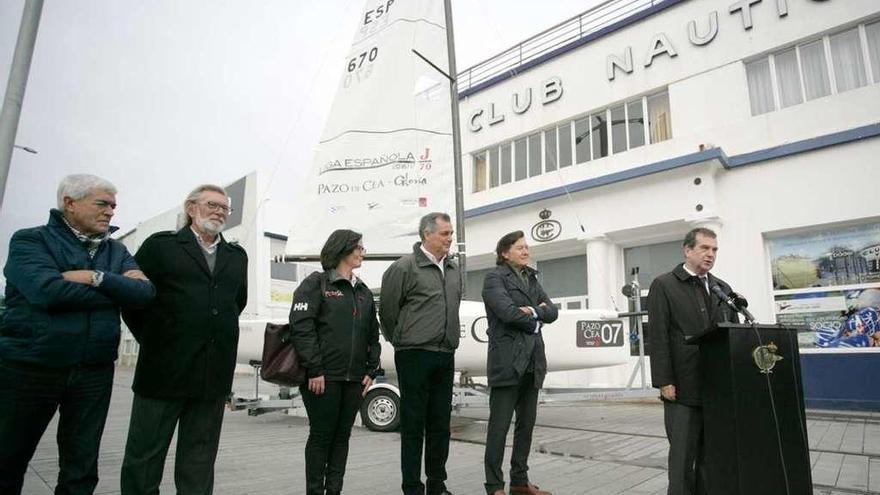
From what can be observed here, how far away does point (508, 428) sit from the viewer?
11.7 feet

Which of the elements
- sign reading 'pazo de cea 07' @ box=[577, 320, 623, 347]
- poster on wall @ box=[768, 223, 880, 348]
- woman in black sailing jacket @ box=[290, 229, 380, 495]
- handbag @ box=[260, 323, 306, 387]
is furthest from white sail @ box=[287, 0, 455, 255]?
poster on wall @ box=[768, 223, 880, 348]

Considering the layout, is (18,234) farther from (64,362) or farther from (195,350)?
(195,350)

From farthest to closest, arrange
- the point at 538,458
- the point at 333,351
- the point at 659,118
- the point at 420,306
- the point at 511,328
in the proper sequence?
the point at 659,118, the point at 538,458, the point at 511,328, the point at 420,306, the point at 333,351

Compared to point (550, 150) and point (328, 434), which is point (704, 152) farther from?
point (328, 434)

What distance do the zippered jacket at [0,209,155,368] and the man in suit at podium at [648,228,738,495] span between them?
2.70 m

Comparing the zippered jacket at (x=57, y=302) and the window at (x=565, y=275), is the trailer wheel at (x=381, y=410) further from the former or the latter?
the window at (x=565, y=275)

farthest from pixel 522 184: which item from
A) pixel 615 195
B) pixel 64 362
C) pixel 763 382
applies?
pixel 64 362

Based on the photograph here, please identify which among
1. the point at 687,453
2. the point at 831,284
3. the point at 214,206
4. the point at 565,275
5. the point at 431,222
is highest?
the point at 565,275

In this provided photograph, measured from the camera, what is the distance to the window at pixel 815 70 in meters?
9.09

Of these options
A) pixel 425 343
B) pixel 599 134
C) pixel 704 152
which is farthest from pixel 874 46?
pixel 425 343

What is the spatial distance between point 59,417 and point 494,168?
1300 cm

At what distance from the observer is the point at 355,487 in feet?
12.5

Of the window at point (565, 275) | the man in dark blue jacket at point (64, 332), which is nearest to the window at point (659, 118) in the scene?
the window at point (565, 275)

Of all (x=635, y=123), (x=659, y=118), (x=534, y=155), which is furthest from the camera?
(x=534, y=155)
